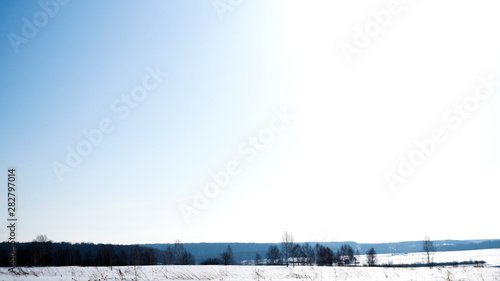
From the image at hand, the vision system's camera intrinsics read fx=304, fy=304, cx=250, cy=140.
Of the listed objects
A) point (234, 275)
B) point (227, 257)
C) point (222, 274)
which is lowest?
point (227, 257)

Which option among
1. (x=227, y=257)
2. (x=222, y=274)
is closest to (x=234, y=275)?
(x=222, y=274)

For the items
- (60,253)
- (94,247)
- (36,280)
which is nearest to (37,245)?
(60,253)

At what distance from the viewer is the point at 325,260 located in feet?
371

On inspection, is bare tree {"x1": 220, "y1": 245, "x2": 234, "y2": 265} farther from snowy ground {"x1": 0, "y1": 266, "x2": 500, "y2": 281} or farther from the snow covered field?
snowy ground {"x1": 0, "y1": 266, "x2": 500, "y2": 281}

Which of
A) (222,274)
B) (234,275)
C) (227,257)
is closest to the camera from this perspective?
(234,275)

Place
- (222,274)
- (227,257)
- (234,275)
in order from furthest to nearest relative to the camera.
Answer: (227,257) < (222,274) < (234,275)

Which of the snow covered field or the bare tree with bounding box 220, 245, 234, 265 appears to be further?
the bare tree with bounding box 220, 245, 234, 265

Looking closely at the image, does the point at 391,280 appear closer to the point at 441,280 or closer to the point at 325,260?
the point at 441,280

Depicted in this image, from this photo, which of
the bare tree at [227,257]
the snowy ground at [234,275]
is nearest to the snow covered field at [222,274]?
the snowy ground at [234,275]

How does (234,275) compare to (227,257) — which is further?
(227,257)

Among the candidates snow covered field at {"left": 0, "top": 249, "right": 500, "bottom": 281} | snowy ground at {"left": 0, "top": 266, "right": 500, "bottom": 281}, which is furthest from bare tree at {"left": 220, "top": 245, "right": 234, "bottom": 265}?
snowy ground at {"left": 0, "top": 266, "right": 500, "bottom": 281}

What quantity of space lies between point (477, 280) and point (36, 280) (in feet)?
60.8

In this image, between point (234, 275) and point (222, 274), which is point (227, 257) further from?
point (234, 275)

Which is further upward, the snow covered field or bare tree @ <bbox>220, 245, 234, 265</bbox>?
the snow covered field
